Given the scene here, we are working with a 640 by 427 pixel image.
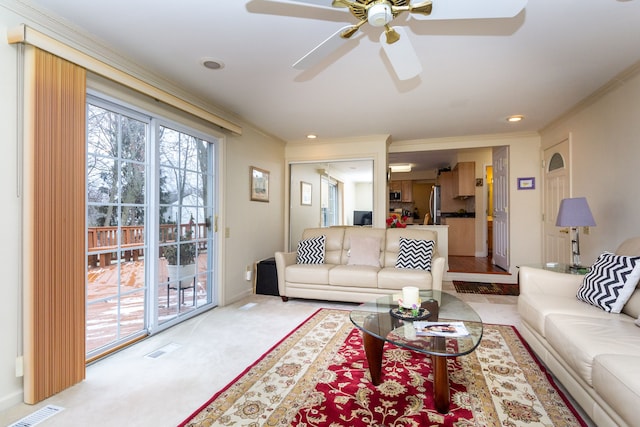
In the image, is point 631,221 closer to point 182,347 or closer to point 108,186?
point 182,347

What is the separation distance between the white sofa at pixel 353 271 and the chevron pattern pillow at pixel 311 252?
0.31ft

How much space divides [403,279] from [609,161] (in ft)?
7.57

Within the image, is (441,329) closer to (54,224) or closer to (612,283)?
(612,283)

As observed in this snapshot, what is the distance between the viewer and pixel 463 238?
Answer: 757cm

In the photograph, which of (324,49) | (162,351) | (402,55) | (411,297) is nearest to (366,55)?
(402,55)

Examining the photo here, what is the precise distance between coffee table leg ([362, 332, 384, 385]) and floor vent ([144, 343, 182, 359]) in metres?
1.59

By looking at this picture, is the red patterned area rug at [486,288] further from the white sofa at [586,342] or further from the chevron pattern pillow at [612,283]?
the chevron pattern pillow at [612,283]

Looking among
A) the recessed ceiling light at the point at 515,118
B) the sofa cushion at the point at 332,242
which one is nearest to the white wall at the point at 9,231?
the sofa cushion at the point at 332,242

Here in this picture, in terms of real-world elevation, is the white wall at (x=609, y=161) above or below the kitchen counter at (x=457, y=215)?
above

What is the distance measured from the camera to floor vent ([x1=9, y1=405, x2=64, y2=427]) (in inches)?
63.6

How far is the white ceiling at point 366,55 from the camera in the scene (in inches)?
77.3

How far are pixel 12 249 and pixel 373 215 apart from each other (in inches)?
164

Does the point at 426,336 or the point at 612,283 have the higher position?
the point at 612,283

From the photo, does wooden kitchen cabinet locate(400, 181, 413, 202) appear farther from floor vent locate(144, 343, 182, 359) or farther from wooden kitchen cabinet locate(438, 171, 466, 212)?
floor vent locate(144, 343, 182, 359)
